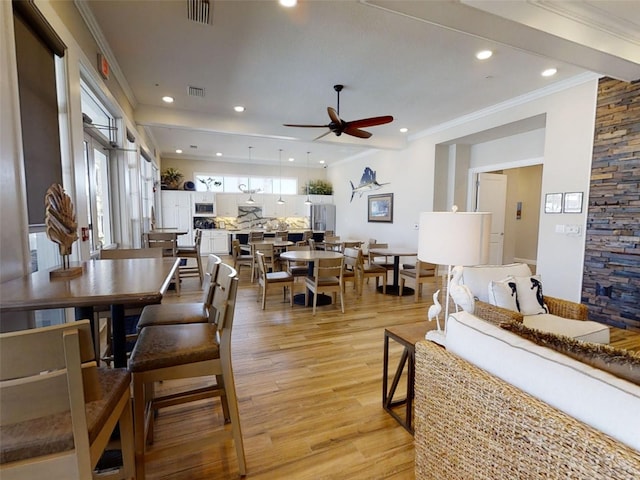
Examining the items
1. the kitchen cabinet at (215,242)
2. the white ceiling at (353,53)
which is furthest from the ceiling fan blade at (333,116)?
the kitchen cabinet at (215,242)

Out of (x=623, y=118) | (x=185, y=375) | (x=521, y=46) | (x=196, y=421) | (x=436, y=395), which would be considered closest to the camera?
(x=436, y=395)

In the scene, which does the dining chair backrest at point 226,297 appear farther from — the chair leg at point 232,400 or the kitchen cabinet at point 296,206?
the kitchen cabinet at point 296,206

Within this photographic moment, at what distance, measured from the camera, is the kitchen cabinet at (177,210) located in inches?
359

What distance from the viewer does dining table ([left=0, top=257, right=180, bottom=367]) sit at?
3.59ft

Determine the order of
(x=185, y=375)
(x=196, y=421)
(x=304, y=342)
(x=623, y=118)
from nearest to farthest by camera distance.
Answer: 1. (x=185, y=375)
2. (x=196, y=421)
3. (x=304, y=342)
4. (x=623, y=118)

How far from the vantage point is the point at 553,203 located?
4.21 m

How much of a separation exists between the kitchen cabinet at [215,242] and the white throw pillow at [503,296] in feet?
26.9

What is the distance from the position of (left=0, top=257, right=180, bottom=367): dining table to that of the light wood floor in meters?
0.71

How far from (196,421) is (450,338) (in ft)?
5.39

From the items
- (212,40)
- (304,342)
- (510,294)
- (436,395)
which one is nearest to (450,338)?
(436,395)

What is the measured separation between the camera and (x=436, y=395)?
1.27 m

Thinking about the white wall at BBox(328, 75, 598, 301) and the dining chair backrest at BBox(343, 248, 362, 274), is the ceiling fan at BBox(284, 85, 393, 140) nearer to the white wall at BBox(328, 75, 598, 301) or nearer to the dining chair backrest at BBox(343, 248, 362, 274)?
the dining chair backrest at BBox(343, 248, 362, 274)

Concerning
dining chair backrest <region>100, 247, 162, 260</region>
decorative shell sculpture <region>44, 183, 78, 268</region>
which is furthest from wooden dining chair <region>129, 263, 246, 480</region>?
dining chair backrest <region>100, 247, 162, 260</region>

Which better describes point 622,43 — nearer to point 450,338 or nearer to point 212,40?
point 450,338
